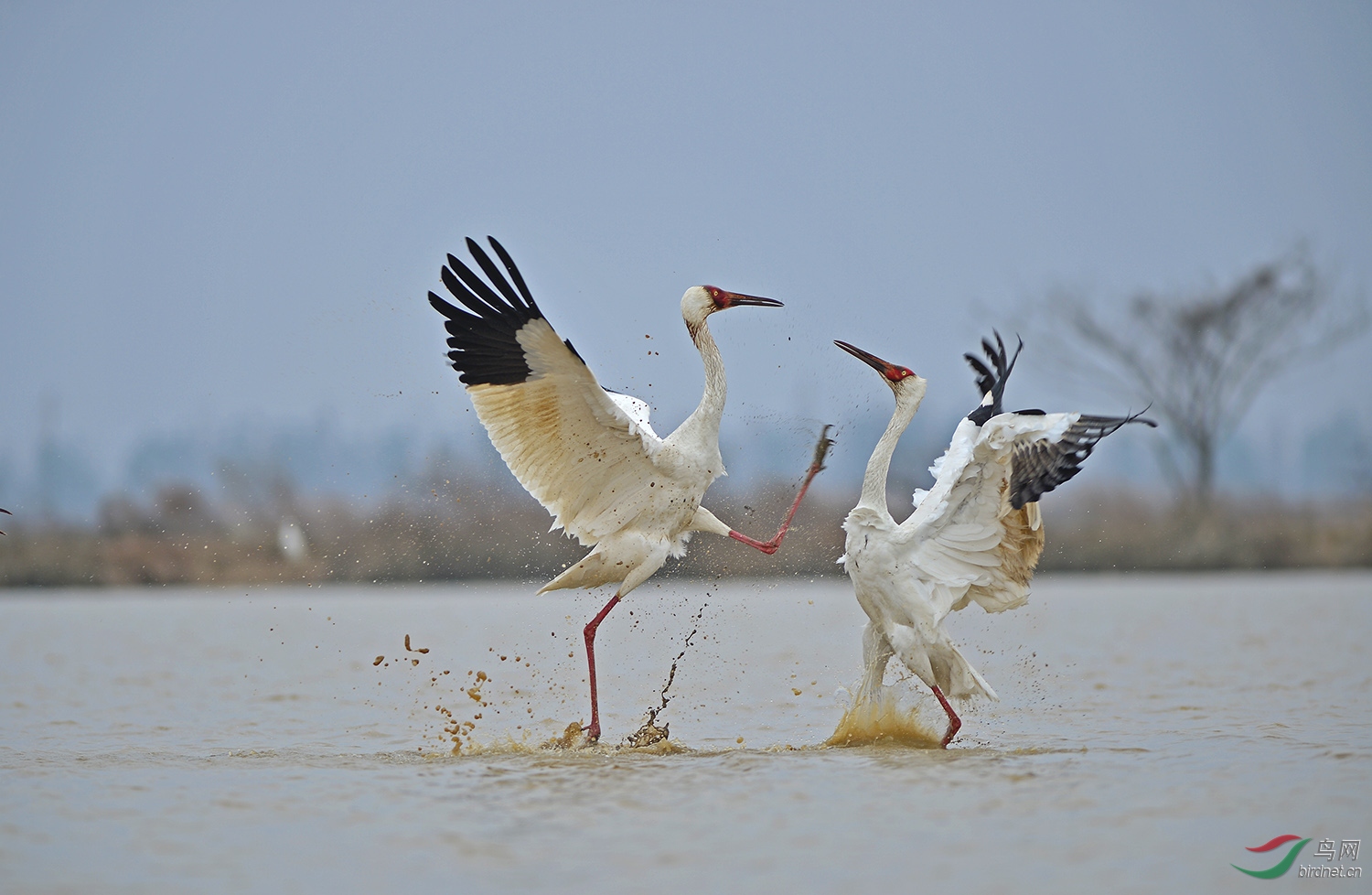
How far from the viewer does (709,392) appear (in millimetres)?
8922

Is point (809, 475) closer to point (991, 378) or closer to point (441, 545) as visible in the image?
point (991, 378)

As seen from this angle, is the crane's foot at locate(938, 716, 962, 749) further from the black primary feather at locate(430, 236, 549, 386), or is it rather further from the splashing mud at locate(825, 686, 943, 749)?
the black primary feather at locate(430, 236, 549, 386)

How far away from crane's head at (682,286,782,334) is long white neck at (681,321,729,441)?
0.18ft

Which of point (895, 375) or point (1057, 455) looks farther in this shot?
point (895, 375)

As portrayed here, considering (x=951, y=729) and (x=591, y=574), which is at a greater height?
(x=591, y=574)

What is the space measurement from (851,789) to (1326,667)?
7.27 m

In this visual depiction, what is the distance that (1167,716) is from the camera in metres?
9.66

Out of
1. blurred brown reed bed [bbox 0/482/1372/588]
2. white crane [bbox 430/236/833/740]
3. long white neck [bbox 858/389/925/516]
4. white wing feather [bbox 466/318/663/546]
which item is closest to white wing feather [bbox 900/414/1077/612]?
long white neck [bbox 858/389/925/516]

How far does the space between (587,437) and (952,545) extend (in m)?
2.35

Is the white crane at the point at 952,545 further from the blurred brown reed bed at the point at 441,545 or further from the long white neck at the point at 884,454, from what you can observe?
the blurred brown reed bed at the point at 441,545

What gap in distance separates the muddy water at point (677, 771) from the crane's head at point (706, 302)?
273 cm

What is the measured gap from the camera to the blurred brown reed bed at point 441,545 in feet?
93.8

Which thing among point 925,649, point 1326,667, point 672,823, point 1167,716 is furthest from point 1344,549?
point 672,823

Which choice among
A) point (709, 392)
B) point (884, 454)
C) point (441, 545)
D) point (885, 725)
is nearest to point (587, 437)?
point (709, 392)
